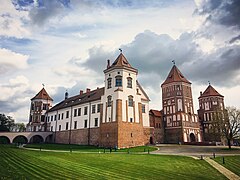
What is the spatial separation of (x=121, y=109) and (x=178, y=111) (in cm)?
2326

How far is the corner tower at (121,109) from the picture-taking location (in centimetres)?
3575

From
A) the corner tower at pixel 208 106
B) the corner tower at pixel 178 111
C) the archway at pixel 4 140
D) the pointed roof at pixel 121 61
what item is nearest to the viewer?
the pointed roof at pixel 121 61

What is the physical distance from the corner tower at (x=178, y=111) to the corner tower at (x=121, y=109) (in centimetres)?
1729

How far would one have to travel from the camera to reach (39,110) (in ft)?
214

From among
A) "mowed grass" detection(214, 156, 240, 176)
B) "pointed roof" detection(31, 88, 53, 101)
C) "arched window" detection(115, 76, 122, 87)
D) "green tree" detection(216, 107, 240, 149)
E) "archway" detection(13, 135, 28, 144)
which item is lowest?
"mowed grass" detection(214, 156, 240, 176)

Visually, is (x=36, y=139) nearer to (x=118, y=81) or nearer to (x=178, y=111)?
(x=118, y=81)

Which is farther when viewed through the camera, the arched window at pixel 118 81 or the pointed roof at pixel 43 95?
the pointed roof at pixel 43 95

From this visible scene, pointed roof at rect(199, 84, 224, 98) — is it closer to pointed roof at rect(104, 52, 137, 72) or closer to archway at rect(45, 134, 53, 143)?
pointed roof at rect(104, 52, 137, 72)

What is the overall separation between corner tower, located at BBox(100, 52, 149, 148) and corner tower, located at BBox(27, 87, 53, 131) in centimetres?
3183

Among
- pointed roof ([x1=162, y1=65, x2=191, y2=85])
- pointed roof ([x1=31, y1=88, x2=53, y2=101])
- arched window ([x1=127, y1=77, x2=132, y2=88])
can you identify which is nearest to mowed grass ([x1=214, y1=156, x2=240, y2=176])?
arched window ([x1=127, y1=77, x2=132, y2=88])

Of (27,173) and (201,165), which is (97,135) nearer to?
(201,165)

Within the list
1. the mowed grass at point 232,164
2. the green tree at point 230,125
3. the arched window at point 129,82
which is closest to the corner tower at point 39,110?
the arched window at point 129,82

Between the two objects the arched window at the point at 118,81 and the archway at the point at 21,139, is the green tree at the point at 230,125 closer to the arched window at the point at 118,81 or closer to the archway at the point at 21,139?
the arched window at the point at 118,81

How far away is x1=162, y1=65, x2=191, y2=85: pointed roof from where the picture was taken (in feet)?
189
